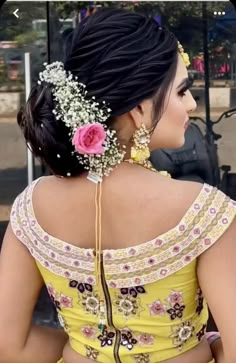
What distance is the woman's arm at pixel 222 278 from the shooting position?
1104 millimetres

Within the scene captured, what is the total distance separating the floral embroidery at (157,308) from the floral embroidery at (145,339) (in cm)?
4

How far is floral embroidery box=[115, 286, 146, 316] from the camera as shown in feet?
3.73

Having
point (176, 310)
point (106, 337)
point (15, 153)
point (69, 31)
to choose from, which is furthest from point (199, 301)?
point (15, 153)

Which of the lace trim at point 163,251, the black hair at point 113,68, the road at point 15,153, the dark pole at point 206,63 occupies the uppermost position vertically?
the black hair at point 113,68

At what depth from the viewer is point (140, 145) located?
1132 mm

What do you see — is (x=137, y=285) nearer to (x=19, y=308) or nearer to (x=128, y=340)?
(x=128, y=340)

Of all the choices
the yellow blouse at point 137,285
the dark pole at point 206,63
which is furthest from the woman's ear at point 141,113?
the dark pole at point 206,63

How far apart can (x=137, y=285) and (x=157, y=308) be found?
46 millimetres

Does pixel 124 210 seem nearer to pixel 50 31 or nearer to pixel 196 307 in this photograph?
pixel 196 307

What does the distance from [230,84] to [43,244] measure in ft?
8.37

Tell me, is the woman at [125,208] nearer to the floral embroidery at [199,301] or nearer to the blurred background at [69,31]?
the floral embroidery at [199,301]

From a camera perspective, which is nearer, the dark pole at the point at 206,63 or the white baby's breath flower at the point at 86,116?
the white baby's breath flower at the point at 86,116

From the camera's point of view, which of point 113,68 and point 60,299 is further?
point 60,299

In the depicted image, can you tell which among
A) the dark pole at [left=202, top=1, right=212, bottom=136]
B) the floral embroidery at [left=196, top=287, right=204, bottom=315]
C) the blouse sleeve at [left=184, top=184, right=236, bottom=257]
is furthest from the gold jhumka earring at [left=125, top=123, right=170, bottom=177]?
the dark pole at [left=202, top=1, right=212, bottom=136]
